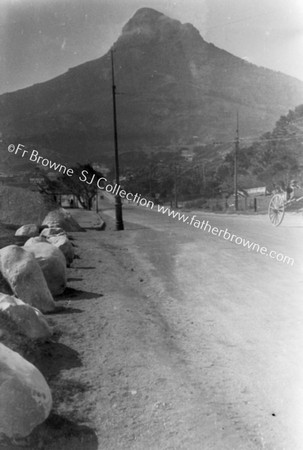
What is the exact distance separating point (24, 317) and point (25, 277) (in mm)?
1336

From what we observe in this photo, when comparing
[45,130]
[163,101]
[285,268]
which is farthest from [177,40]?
[285,268]

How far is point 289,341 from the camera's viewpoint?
5.31 metres

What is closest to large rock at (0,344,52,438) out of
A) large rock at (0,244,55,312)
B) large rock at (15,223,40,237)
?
large rock at (0,244,55,312)

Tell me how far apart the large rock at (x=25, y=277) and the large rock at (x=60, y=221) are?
1062cm

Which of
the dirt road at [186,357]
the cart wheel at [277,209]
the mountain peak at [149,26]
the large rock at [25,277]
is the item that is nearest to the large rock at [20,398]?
the dirt road at [186,357]

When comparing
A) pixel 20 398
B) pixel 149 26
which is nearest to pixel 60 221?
pixel 20 398

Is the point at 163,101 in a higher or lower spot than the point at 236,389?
higher

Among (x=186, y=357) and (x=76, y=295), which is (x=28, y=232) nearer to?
(x=76, y=295)

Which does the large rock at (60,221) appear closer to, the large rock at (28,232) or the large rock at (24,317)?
the large rock at (28,232)

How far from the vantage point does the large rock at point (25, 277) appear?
620 cm

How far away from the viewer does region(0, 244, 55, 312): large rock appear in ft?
20.3

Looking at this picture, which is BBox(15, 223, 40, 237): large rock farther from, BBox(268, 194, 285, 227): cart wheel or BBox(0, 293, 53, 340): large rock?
BBox(268, 194, 285, 227): cart wheel

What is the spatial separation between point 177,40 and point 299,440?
162m

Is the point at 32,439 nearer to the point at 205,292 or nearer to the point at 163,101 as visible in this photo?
the point at 205,292
